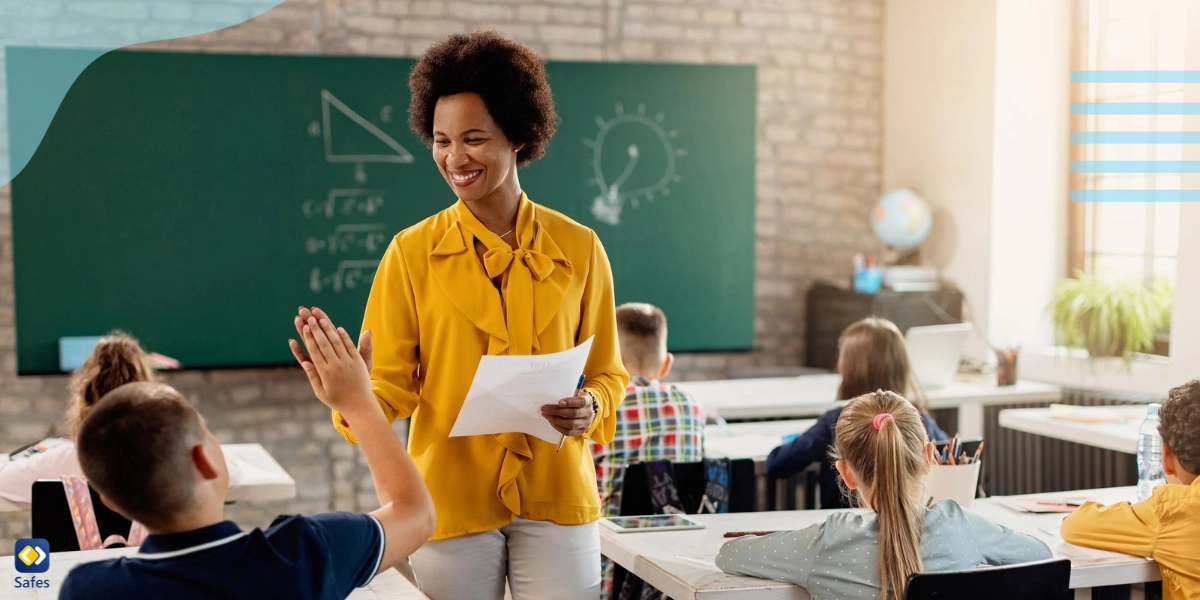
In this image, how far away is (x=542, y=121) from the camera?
2049mm

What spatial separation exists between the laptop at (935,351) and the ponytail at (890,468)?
104 inches

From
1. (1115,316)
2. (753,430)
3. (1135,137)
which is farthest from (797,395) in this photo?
(1135,137)

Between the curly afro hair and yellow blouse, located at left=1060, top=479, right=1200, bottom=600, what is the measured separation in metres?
1.36

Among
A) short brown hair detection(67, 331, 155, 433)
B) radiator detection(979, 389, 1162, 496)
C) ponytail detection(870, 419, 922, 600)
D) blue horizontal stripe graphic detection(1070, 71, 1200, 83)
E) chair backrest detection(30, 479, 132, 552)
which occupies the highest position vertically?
blue horizontal stripe graphic detection(1070, 71, 1200, 83)

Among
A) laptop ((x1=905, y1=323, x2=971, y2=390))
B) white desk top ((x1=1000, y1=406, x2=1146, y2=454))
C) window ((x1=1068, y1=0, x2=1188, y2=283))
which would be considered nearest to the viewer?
white desk top ((x1=1000, y1=406, x2=1146, y2=454))

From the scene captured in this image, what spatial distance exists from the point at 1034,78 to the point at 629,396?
3.49 m

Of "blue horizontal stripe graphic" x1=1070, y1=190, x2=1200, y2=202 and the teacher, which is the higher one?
"blue horizontal stripe graphic" x1=1070, y1=190, x2=1200, y2=202

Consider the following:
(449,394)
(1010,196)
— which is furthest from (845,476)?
(1010,196)

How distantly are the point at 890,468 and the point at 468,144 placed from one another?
90cm

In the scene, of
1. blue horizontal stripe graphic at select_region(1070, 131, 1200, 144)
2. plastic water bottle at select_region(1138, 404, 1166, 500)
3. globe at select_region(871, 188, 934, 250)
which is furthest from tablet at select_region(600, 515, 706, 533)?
globe at select_region(871, 188, 934, 250)

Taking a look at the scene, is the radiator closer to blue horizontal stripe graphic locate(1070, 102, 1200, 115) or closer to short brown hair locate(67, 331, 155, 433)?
blue horizontal stripe graphic locate(1070, 102, 1200, 115)

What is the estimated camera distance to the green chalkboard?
4707 millimetres

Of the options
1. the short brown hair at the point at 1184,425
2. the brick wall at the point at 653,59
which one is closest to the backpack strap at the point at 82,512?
the short brown hair at the point at 1184,425

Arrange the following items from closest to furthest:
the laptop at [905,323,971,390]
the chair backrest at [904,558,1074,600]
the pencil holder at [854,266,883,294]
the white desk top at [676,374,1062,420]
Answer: the chair backrest at [904,558,1074,600] → the white desk top at [676,374,1062,420] → the laptop at [905,323,971,390] → the pencil holder at [854,266,883,294]
